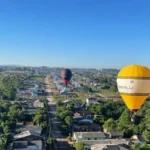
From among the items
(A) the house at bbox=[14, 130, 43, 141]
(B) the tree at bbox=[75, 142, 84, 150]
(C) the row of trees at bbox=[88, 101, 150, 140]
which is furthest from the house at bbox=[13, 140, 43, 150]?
(C) the row of trees at bbox=[88, 101, 150, 140]

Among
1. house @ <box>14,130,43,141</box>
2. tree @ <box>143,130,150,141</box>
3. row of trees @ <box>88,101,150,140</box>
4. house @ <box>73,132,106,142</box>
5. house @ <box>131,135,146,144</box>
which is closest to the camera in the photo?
house @ <box>14,130,43,141</box>

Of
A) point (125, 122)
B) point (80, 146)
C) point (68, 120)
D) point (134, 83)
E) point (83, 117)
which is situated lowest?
point (80, 146)

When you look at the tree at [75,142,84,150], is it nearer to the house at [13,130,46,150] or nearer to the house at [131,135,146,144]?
the house at [13,130,46,150]

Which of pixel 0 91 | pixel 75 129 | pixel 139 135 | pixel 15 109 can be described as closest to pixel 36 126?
pixel 75 129

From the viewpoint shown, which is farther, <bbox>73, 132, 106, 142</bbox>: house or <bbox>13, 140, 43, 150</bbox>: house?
<bbox>73, 132, 106, 142</bbox>: house

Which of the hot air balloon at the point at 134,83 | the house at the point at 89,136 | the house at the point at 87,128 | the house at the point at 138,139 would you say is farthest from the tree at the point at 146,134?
the hot air balloon at the point at 134,83

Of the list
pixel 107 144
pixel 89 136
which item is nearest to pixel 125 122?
pixel 89 136

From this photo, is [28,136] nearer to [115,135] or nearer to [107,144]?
[107,144]

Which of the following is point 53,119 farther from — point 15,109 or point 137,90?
point 137,90

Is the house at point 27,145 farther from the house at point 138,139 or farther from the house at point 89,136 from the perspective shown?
the house at point 138,139
